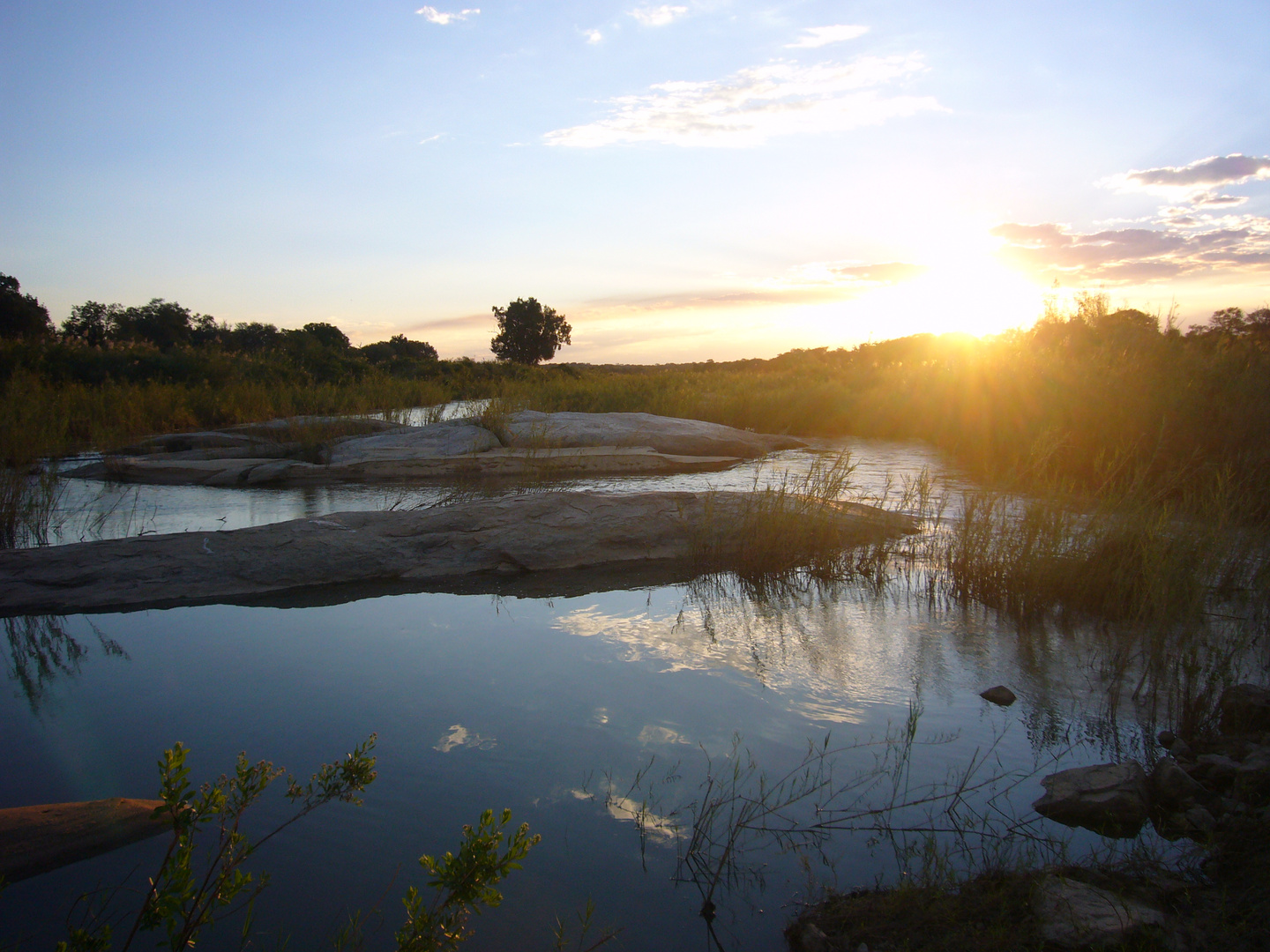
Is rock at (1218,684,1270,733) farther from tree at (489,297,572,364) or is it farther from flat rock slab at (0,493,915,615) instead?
tree at (489,297,572,364)

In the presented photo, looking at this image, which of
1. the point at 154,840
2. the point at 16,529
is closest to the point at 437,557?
the point at 154,840

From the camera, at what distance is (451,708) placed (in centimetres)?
289

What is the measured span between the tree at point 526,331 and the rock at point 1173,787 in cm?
4819

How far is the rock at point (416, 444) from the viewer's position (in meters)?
9.47

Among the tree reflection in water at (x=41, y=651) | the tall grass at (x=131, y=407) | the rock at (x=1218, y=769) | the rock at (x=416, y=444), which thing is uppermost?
the tall grass at (x=131, y=407)

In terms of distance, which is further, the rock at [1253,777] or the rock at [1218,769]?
the rock at [1218,769]

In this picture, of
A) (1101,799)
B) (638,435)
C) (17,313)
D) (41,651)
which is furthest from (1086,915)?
(17,313)

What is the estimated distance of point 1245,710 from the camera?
2578 millimetres

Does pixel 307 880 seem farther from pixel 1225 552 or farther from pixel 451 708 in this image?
pixel 1225 552

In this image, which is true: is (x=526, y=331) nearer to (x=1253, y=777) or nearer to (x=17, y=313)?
(x=17, y=313)

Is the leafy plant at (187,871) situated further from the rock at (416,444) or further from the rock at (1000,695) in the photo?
the rock at (416,444)

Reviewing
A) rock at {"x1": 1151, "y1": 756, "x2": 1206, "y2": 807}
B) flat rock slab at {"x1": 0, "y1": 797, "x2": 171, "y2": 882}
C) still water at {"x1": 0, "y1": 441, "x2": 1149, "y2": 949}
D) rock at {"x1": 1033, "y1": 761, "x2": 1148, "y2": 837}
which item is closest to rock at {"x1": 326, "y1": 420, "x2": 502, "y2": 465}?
still water at {"x1": 0, "y1": 441, "x2": 1149, "y2": 949}

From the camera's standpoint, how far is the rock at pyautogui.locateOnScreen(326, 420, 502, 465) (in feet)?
31.1

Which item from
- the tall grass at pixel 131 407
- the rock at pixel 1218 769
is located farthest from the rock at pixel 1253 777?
the tall grass at pixel 131 407
